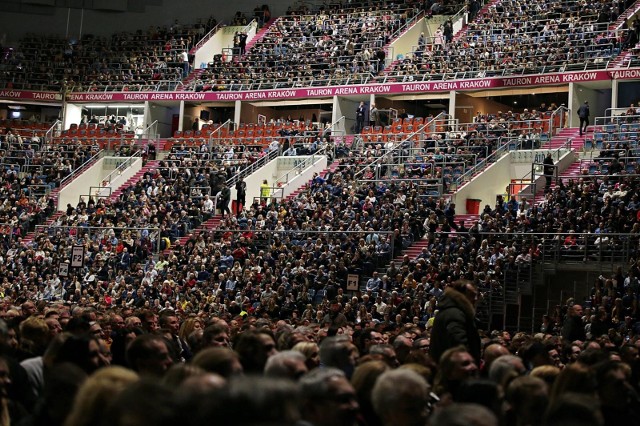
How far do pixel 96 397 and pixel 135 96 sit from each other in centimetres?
4607

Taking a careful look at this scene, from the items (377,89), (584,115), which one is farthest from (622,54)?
(377,89)

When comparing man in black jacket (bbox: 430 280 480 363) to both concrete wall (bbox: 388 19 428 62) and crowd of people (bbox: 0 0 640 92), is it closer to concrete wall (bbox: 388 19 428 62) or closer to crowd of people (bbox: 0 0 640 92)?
crowd of people (bbox: 0 0 640 92)

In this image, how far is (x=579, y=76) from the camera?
37.3m

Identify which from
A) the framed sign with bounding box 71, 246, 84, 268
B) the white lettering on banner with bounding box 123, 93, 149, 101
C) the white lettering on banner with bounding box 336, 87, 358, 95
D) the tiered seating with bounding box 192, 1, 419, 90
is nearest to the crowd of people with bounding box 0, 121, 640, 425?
the framed sign with bounding box 71, 246, 84, 268

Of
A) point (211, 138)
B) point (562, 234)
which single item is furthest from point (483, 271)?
point (211, 138)

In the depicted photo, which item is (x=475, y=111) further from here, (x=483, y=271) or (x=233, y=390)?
(x=233, y=390)

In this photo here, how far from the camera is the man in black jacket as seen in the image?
903 cm

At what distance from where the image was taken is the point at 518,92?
40.2 meters

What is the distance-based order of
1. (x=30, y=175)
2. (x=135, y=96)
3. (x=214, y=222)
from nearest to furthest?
(x=214, y=222) < (x=30, y=175) < (x=135, y=96)

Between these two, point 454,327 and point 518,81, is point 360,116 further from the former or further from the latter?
point 454,327

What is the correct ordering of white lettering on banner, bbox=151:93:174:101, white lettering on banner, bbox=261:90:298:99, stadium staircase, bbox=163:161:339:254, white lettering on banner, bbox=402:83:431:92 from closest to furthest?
stadium staircase, bbox=163:161:339:254 < white lettering on banner, bbox=402:83:431:92 < white lettering on banner, bbox=261:90:298:99 < white lettering on banner, bbox=151:93:174:101

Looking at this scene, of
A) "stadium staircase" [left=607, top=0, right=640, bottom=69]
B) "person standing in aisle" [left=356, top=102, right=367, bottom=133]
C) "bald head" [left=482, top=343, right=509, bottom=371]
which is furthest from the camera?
"person standing in aisle" [left=356, top=102, right=367, bottom=133]

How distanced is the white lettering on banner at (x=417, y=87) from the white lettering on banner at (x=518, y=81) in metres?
3.61

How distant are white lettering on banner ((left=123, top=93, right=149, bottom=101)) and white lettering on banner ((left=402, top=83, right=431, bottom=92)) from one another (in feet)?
45.4
